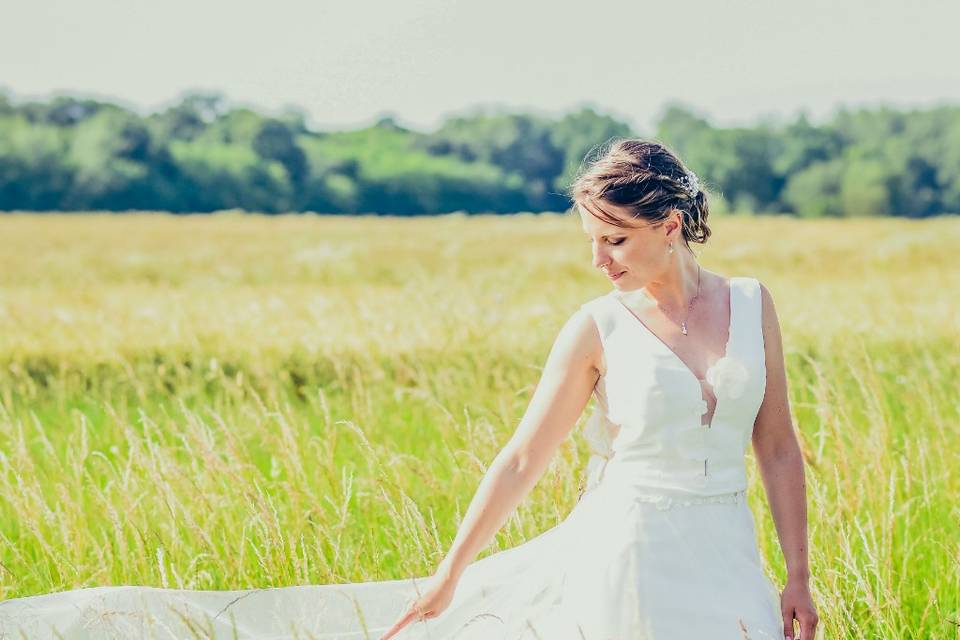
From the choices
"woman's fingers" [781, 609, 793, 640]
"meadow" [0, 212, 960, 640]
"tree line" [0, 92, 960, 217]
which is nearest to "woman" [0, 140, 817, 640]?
"woman's fingers" [781, 609, 793, 640]

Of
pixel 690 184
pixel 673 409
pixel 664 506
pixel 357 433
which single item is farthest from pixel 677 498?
pixel 357 433

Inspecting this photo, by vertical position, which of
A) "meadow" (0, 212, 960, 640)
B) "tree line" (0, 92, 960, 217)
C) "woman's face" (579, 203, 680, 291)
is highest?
"woman's face" (579, 203, 680, 291)

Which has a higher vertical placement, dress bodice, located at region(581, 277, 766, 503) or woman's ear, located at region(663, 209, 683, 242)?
woman's ear, located at region(663, 209, 683, 242)

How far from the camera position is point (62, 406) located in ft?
23.0

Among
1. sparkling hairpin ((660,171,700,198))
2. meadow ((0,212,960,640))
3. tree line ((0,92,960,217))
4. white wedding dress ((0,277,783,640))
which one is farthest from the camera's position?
tree line ((0,92,960,217))

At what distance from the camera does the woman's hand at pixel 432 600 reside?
243 centimetres

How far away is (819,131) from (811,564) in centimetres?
8119

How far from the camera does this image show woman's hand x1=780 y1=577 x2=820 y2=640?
242 centimetres

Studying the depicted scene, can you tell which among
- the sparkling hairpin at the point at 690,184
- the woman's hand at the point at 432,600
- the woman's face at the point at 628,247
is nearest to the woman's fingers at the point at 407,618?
the woman's hand at the point at 432,600

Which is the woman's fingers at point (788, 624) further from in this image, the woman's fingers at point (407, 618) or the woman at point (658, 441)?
the woman's fingers at point (407, 618)

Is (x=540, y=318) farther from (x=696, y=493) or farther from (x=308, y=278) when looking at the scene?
(x=308, y=278)

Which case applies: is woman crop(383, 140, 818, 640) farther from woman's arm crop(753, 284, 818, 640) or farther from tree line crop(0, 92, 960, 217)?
tree line crop(0, 92, 960, 217)

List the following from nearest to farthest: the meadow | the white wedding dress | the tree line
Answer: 1. the white wedding dress
2. the meadow
3. the tree line

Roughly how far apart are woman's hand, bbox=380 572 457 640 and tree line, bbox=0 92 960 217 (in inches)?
2014
